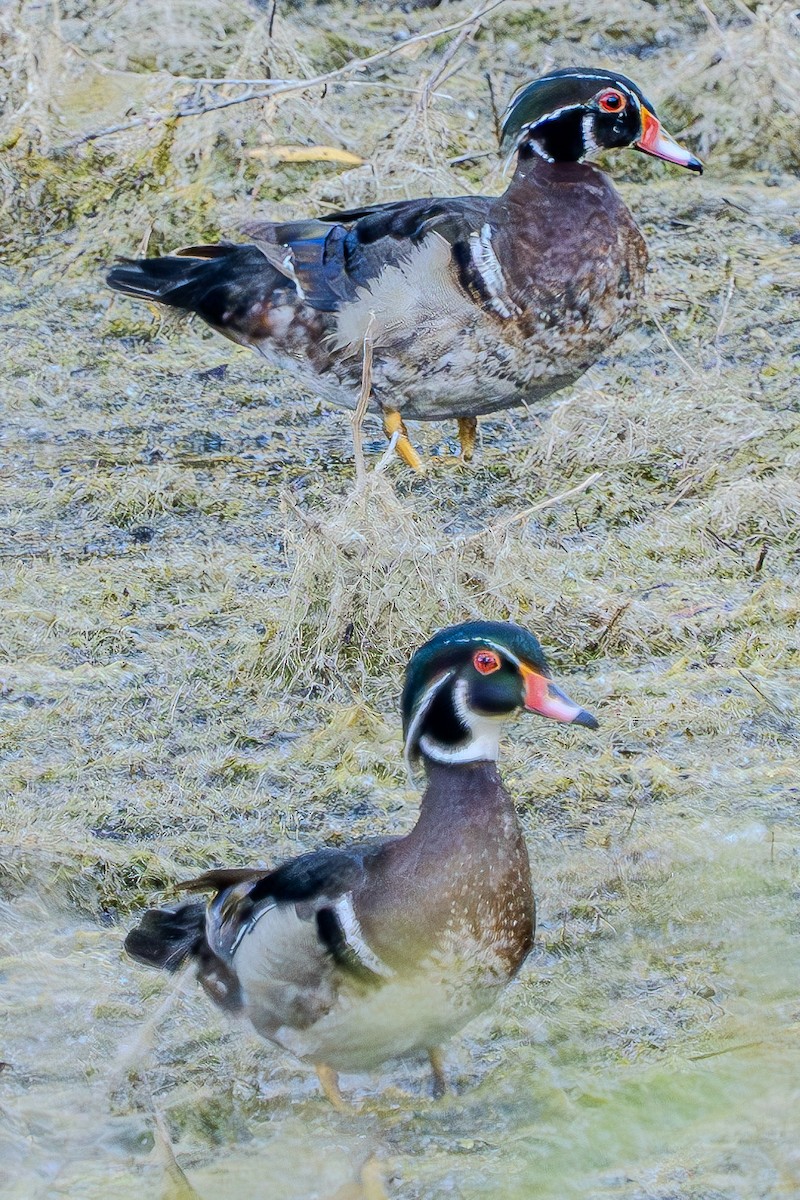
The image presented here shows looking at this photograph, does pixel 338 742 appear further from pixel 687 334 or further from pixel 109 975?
pixel 687 334

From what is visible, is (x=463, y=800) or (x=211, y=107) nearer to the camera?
(x=463, y=800)

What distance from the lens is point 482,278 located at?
14.6ft

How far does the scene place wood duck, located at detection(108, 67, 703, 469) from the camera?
14.7 ft

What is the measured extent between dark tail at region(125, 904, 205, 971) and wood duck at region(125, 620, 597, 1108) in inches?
4.8

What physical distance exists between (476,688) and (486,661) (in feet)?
0.19

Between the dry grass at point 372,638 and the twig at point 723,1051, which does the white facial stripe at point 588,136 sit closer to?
the dry grass at point 372,638

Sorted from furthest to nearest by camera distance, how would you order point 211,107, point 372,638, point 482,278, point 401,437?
point 211,107, point 401,437, point 482,278, point 372,638

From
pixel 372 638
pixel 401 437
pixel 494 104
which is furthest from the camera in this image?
pixel 494 104

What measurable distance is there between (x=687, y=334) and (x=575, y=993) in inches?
129

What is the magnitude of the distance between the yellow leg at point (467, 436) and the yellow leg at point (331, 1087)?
2.54 metres

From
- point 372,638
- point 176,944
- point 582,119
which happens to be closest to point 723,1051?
point 176,944

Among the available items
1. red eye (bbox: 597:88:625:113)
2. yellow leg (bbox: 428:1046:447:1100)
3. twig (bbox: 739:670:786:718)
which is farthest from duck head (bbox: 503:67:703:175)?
yellow leg (bbox: 428:1046:447:1100)

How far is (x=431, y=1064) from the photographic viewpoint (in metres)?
3.02

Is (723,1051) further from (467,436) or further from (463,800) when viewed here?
(467,436)
